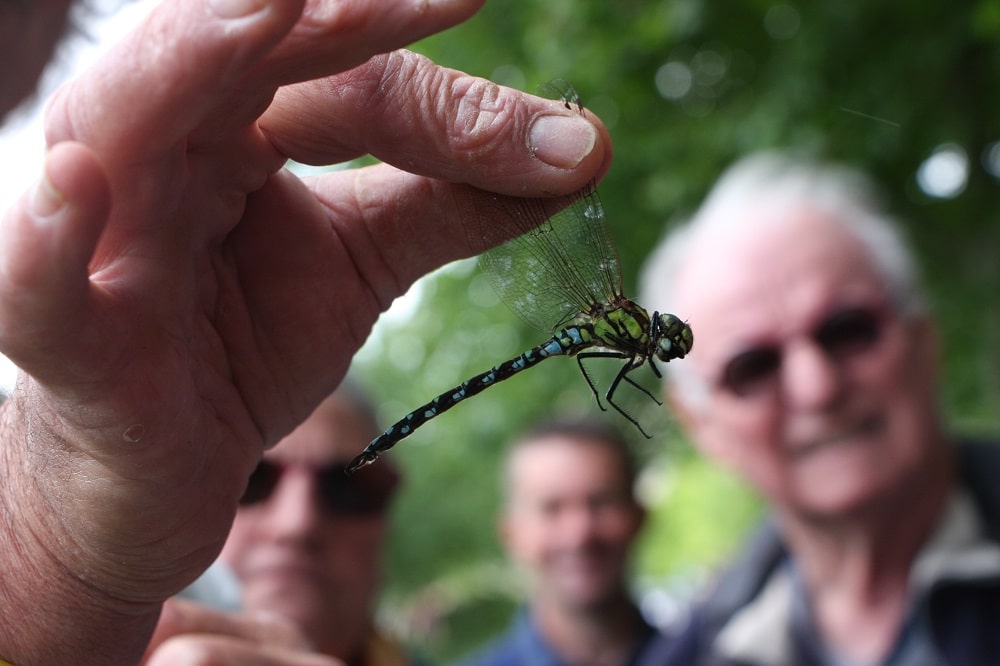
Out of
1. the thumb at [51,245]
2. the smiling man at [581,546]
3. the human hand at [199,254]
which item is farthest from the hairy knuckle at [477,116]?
the smiling man at [581,546]

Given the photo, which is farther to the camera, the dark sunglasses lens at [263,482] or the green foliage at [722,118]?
the green foliage at [722,118]

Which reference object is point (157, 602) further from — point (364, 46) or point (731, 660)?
point (731, 660)

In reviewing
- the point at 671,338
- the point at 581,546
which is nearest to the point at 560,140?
the point at 671,338

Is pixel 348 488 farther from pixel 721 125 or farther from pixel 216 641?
pixel 721 125

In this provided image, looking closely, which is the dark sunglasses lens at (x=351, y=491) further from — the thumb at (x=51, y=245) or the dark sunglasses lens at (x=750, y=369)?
the thumb at (x=51, y=245)

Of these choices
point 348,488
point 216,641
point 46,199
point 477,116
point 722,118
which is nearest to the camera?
point 46,199

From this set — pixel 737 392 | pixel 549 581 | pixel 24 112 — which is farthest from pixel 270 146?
pixel 549 581
